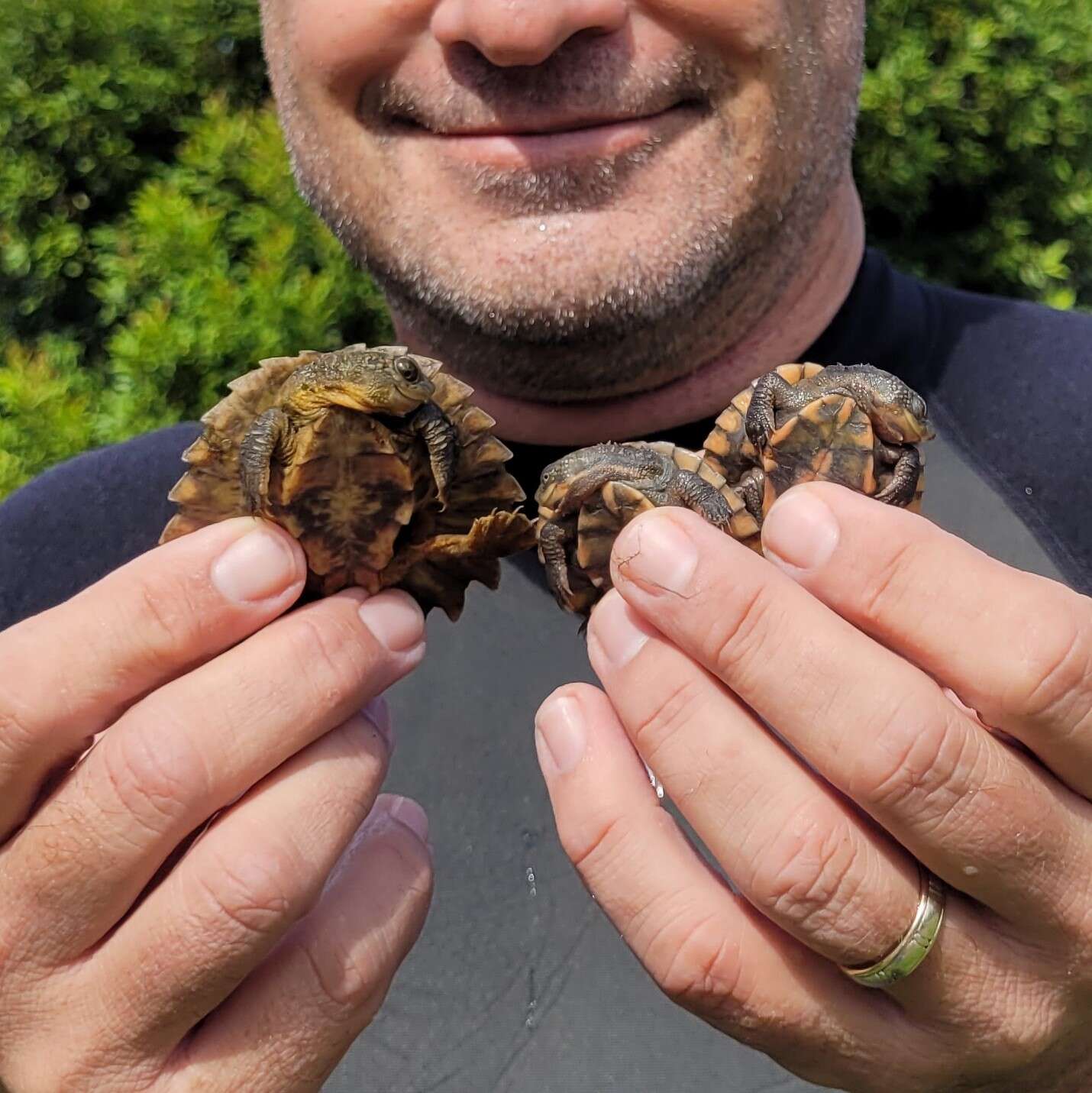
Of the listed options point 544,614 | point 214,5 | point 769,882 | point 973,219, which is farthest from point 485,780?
point 214,5

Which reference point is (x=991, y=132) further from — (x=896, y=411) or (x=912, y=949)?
(x=912, y=949)

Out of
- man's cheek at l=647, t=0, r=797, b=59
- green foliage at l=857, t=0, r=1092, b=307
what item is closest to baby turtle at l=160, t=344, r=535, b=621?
man's cheek at l=647, t=0, r=797, b=59

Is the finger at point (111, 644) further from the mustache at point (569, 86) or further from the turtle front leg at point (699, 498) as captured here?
the mustache at point (569, 86)

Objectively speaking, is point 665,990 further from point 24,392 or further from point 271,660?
point 24,392

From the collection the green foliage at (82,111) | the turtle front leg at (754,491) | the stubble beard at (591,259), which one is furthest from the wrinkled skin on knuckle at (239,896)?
the green foliage at (82,111)

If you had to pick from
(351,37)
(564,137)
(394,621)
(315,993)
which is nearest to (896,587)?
(394,621)

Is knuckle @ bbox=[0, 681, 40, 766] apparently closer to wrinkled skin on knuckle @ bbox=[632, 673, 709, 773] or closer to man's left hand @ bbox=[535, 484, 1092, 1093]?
man's left hand @ bbox=[535, 484, 1092, 1093]
